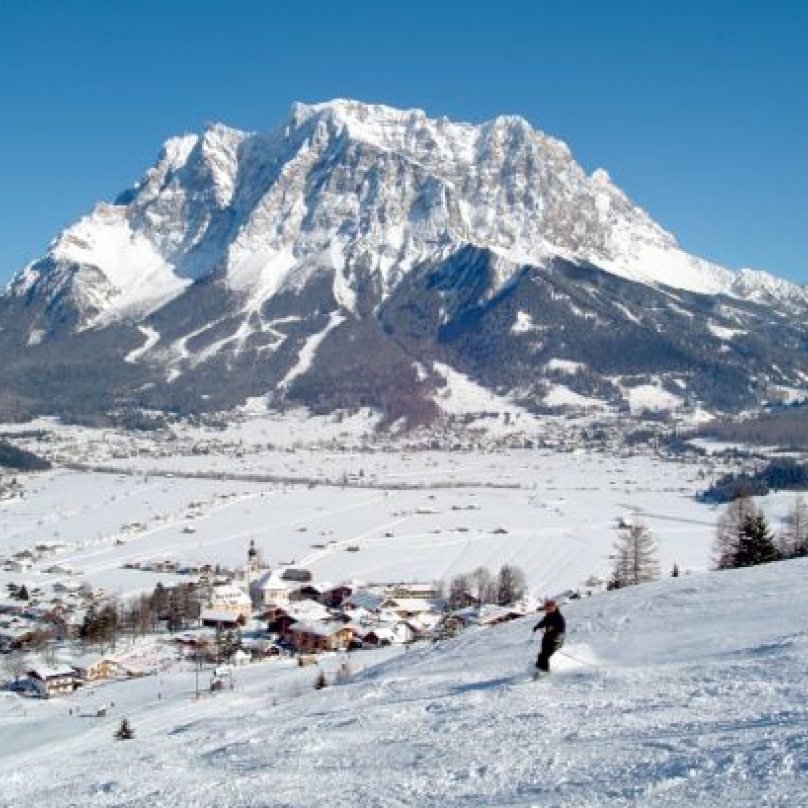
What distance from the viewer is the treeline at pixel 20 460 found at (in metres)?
152

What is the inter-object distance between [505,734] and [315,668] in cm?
2451

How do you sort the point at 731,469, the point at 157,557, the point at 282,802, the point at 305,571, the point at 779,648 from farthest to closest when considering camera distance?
the point at 731,469
the point at 157,557
the point at 305,571
the point at 779,648
the point at 282,802

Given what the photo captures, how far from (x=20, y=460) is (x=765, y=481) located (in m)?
108

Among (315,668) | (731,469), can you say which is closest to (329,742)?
(315,668)

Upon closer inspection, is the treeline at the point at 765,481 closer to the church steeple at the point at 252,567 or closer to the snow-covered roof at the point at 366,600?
the church steeple at the point at 252,567

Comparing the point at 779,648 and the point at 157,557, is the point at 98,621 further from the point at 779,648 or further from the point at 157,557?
the point at 779,648

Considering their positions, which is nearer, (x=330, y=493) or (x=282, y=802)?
(x=282, y=802)

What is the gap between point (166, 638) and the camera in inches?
2056

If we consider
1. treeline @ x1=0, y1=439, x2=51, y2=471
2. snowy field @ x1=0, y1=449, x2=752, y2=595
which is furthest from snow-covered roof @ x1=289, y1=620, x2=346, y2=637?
treeline @ x1=0, y1=439, x2=51, y2=471

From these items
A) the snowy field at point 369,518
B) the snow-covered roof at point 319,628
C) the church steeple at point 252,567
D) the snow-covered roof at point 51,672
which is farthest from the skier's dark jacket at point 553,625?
the church steeple at point 252,567

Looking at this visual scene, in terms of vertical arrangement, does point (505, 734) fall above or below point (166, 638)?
above

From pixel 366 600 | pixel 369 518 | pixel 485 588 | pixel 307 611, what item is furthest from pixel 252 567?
pixel 369 518

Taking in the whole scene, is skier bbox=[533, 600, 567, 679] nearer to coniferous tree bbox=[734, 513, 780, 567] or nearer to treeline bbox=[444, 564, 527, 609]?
coniferous tree bbox=[734, 513, 780, 567]

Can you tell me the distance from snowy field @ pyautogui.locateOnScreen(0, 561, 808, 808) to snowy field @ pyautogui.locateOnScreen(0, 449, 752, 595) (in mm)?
50337
